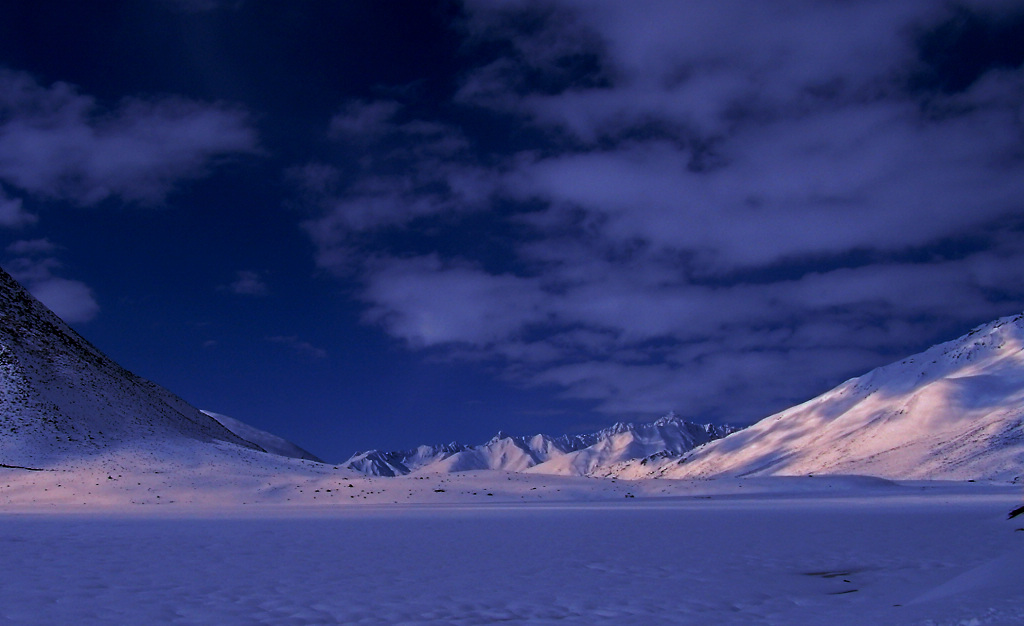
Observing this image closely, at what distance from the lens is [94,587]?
37.7 ft

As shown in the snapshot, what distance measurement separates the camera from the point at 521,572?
13.6 meters

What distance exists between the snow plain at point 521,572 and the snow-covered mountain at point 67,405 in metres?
47.5

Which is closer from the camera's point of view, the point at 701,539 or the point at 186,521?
the point at 701,539

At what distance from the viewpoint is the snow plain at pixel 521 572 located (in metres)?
9.47

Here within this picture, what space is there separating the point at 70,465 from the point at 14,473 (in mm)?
9170

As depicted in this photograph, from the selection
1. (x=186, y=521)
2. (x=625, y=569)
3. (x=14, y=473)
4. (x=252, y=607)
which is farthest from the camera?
(x=14, y=473)

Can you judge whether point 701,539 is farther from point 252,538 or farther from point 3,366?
point 3,366

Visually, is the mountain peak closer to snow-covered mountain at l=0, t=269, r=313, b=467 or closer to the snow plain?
snow-covered mountain at l=0, t=269, r=313, b=467

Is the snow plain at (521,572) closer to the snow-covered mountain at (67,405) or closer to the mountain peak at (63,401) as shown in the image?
the snow-covered mountain at (67,405)

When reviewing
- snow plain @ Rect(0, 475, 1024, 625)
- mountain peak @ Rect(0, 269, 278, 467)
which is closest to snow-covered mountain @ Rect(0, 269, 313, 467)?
mountain peak @ Rect(0, 269, 278, 467)

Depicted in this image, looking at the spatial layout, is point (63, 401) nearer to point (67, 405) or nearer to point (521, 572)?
point (67, 405)

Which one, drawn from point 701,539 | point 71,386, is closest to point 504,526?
point 701,539

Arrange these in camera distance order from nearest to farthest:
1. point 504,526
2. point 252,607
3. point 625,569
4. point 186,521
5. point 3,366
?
point 252,607, point 625,569, point 504,526, point 186,521, point 3,366

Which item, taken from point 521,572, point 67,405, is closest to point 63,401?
point 67,405
